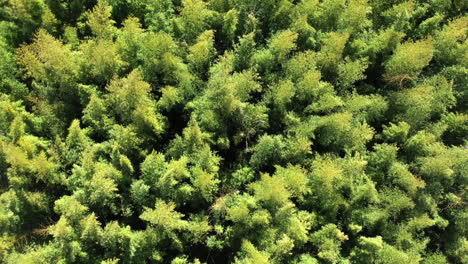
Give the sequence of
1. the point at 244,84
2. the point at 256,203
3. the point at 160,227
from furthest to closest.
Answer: the point at 244,84, the point at 256,203, the point at 160,227

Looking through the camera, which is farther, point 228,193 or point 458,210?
point 458,210

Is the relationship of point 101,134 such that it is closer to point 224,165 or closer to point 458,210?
point 224,165

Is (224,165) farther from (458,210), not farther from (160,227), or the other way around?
(458,210)

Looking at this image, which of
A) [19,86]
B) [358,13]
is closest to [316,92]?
[358,13]

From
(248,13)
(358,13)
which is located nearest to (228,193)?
(248,13)

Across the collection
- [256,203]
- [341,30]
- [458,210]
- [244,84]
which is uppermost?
[341,30]

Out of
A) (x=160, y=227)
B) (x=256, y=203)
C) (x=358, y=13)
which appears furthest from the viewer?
(x=358, y=13)

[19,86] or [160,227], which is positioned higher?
[19,86]
